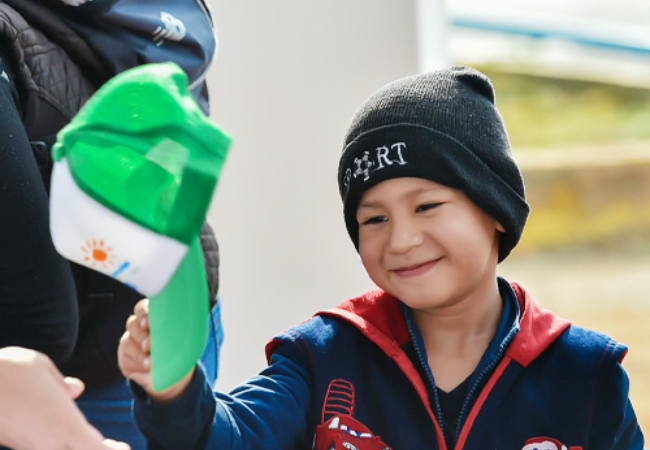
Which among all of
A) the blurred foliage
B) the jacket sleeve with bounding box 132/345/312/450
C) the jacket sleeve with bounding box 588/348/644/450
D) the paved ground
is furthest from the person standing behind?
the blurred foliage

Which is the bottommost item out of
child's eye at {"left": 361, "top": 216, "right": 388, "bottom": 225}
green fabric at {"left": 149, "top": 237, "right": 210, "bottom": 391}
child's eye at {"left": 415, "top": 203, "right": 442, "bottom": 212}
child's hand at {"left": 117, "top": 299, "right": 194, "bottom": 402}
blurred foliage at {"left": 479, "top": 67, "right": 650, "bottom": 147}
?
child's hand at {"left": 117, "top": 299, "right": 194, "bottom": 402}

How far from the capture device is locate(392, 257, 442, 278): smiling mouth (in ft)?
2.87

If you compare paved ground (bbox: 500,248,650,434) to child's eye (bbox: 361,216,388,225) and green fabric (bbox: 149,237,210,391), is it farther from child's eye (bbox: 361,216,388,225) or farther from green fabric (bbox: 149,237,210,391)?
green fabric (bbox: 149,237,210,391)

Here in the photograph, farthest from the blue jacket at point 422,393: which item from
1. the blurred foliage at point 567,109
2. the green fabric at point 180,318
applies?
the blurred foliage at point 567,109

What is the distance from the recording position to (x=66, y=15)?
0.82 m

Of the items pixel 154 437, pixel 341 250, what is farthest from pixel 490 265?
pixel 341 250

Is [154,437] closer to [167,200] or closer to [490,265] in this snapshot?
[167,200]

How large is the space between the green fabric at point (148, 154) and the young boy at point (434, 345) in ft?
1.14

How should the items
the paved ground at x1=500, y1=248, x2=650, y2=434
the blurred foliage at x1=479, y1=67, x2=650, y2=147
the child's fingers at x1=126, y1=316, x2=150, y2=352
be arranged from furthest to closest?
the blurred foliage at x1=479, y1=67, x2=650, y2=147 → the paved ground at x1=500, y1=248, x2=650, y2=434 → the child's fingers at x1=126, y1=316, x2=150, y2=352

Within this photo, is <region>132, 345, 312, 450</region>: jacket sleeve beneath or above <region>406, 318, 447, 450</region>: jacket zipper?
beneath

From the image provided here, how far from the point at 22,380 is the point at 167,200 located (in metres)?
0.17

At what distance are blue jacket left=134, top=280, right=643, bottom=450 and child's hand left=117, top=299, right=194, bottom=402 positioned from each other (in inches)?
6.8

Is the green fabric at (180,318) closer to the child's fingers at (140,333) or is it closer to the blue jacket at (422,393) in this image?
the child's fingers at (140,333)

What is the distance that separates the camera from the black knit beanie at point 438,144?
2.87 feet
